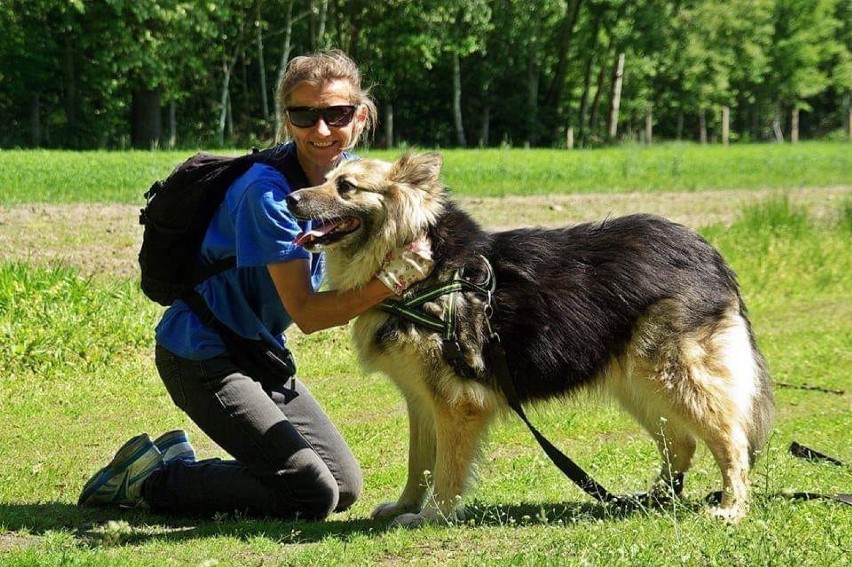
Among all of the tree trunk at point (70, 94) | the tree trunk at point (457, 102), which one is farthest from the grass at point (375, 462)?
the tree trunk at point (457, 102)

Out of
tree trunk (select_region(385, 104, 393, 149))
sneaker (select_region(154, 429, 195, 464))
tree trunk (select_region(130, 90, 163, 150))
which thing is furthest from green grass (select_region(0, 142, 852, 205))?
tree trunk (select_region(385, 104, 393, 149))

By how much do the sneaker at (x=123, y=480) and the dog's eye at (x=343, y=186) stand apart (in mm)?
1833

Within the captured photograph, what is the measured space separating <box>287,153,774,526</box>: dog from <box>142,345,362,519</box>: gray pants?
553 mm

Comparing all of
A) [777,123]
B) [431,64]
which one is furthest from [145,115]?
[777,123]

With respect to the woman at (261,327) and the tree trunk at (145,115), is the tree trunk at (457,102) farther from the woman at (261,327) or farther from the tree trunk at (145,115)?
the woman at (261,327)

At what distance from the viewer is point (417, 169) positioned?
15.5 feet

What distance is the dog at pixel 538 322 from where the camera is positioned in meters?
4.76

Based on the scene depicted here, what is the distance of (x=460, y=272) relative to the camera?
4824 millimetres

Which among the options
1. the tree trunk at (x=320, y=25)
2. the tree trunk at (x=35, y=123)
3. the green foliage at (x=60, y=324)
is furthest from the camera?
the tree trunk at (x=320, y=25)

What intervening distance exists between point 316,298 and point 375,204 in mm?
526

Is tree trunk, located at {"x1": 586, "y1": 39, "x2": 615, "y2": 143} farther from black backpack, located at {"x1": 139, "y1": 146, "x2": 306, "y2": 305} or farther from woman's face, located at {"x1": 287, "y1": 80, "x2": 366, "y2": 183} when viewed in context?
black backpack, located at {"x1": 139, "y1": 146, "x2": 306, "y2": 305}

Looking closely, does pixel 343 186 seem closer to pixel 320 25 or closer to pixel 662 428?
pixel 662 428

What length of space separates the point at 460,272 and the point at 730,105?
62107mm

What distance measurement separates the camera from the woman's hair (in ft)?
16.1
